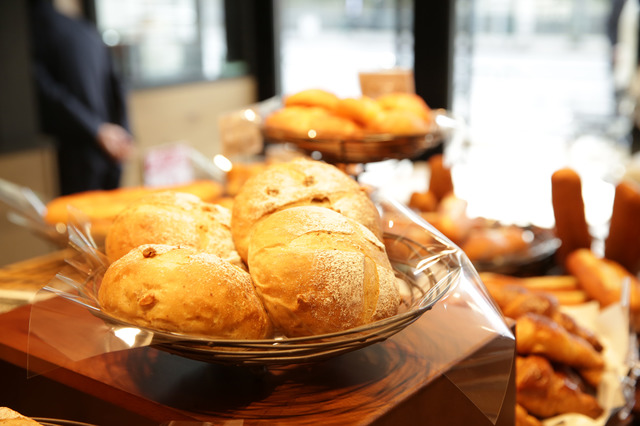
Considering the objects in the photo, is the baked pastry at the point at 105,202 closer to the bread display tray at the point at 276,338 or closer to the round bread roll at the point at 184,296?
the bread display tray at the point at 276,338

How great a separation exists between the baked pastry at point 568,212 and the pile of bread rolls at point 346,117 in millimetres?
400

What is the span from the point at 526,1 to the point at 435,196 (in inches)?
101

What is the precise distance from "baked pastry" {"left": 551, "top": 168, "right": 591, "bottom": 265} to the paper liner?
3.15 ft

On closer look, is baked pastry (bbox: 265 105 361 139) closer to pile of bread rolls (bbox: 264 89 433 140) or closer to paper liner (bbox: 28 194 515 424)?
pile of bread rolls (bbox: 264 89 433 140)

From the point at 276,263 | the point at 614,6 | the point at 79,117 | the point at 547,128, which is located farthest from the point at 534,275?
the point at 547,128

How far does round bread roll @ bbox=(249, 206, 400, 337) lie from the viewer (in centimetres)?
65

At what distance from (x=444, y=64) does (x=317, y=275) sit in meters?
3.74

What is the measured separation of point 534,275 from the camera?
5.73ft

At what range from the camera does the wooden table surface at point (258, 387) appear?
2.29 ft

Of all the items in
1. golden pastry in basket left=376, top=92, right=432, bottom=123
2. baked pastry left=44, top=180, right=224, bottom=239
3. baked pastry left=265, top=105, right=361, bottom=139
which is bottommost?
baked pastry left=44, top=180, right=224, bottom=239

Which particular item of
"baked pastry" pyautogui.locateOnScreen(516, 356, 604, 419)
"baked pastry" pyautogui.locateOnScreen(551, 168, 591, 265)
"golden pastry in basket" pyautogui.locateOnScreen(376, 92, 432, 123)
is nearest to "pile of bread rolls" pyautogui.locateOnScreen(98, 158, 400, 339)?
"baked pastry" pyautogui.locateOnScreen(516, 356, 604, 419)

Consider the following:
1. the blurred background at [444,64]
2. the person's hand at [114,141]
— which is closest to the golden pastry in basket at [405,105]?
the blurred background at [444,64]

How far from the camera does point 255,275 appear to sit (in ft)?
2.26

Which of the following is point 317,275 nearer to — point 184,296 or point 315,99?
point 184,296
